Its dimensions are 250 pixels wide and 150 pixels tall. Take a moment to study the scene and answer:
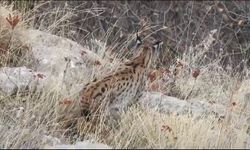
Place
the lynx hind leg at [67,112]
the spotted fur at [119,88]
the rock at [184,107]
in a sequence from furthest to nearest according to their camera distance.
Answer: the rock at [184,107] < the lynx hind leg at [67,112] < the spotted fur at [119,88]

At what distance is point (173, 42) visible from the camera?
1090 centimetres

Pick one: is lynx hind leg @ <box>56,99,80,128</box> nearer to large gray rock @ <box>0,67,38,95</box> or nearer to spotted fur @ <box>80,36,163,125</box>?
spotted fur @ <box>80,36,163,125</box>

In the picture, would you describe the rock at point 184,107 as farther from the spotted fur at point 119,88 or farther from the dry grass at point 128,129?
the spotted fur at point 119,88

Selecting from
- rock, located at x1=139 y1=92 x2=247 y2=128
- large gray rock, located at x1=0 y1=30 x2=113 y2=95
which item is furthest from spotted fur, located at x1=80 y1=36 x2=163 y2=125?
large gray rock, located at x1=0 y1=30 x2=113 y2=95

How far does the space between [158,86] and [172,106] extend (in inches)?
32.7

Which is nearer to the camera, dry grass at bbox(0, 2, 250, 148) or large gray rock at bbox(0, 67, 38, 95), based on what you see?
dry grass at bbox(0, 2, 250, 148)

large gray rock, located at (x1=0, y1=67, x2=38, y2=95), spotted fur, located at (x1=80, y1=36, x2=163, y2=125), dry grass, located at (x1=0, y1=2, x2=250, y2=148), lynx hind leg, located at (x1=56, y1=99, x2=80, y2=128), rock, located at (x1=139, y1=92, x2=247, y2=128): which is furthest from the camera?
large gray rock, located at (x1=0, y1=67, x2=38, y2=95)

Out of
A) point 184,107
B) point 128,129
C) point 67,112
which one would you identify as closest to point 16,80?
point 67,112

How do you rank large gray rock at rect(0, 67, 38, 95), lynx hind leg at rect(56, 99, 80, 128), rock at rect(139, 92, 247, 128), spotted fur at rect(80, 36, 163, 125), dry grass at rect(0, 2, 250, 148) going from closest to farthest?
dry grass at rect(0, 2, 250, 148)
spotted fur at rect(80, 36, 163, 125)
lynx hind leg at rect(56, 99, 80, 128)
rock at rect(139, 92, 247, 128)
large gray rock at rect(0, 67, 38, 95)

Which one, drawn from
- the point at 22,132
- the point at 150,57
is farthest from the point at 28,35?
the point at 22,132

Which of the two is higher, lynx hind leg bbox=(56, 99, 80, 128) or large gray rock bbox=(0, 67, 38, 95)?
large gray rock bbox=(0, 67, 38, 95)

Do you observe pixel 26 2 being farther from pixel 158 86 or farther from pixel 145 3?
pixel 158 86

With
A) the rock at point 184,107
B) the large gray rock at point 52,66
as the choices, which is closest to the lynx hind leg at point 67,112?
the large gray rock at point 52,66

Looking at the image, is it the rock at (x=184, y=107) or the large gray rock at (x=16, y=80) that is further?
the large gray rock at (x=16, y=80)
